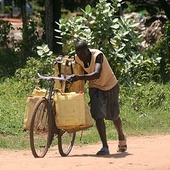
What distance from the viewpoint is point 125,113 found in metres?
12.7

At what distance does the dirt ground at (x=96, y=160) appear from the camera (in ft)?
23.2

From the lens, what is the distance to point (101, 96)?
27.0 feet

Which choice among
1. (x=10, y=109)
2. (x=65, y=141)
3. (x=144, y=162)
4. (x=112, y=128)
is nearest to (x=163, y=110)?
(x=112, y=128)

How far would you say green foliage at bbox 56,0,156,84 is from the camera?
12352 millimetres

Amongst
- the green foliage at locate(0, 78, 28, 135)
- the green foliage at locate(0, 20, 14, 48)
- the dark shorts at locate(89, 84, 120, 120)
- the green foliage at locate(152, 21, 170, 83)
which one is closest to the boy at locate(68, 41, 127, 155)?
the dark shorts at locate(89, 84, 120, 120)

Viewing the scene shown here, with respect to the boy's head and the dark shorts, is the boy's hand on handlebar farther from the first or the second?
the dark shorts

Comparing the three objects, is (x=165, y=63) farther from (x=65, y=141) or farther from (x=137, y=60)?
(x=65, y=141)

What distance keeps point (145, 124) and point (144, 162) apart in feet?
14.7

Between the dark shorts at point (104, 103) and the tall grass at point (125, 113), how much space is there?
1.67m

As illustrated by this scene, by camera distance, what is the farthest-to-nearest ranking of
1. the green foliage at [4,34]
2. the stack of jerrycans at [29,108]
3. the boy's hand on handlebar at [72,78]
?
1. the green foliage at [4,34]
2. the stack of jerrycans at [29,108]
3. the boy's hand on handlebar at [72,78]

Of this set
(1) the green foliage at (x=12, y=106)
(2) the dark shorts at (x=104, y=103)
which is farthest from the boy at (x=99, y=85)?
(1) the green foliage at (x=12, y=106)

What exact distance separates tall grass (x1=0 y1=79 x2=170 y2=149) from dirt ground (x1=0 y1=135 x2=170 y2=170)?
3.09 ft

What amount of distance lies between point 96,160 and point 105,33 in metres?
5.28

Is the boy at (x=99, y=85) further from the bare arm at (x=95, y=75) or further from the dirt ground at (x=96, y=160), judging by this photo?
the dirt ground at (x=96, y=160)
